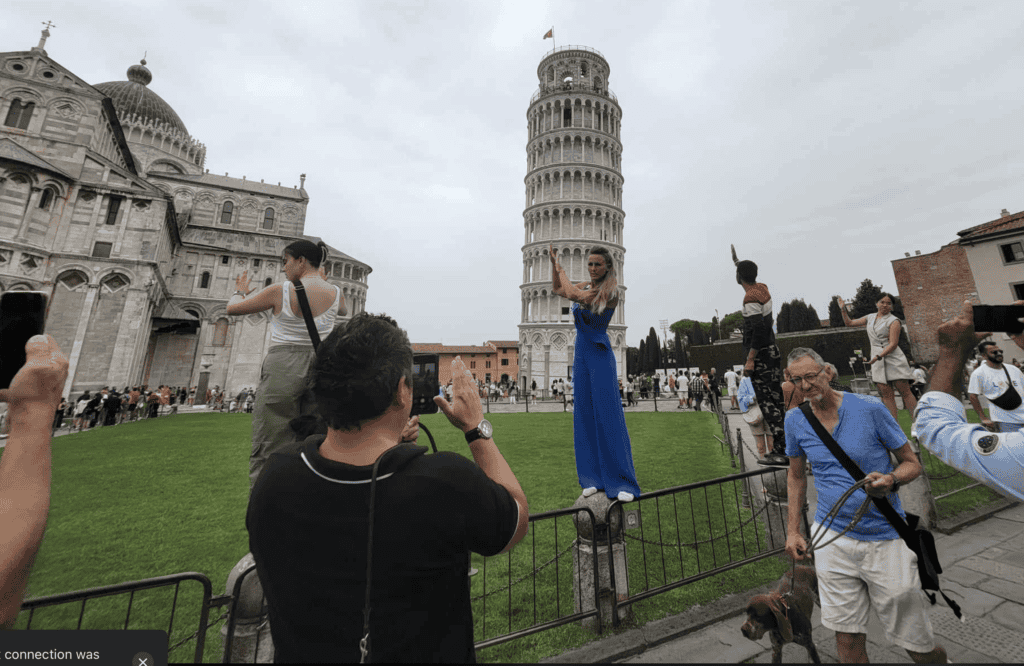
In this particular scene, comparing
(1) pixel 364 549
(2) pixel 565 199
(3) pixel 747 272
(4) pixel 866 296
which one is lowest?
(1) pixel 364 549

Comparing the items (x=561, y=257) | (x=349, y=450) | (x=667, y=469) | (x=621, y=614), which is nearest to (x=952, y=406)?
(x=621, y=614)

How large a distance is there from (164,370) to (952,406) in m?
43.8

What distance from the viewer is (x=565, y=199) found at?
4216cm

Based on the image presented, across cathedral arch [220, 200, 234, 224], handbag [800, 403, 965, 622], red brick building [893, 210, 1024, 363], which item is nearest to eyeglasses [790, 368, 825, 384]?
handbag [800, 403, 965, 622]

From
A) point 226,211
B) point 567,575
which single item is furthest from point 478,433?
point 226,211

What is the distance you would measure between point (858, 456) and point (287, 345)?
3.67m

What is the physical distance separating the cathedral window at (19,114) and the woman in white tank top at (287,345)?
1509 inches

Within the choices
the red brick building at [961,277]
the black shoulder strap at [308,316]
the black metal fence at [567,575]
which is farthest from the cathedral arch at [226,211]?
the red brick building at [961,277]

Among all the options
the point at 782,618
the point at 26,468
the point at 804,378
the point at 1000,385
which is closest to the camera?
the point at 26,468

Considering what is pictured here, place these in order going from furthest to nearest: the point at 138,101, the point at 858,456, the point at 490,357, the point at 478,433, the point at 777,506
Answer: the point at 490,357
the point at 138,101
the point at 777,506
the point at 858,456
the point at 478,433

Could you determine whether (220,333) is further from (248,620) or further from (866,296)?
(866,296)

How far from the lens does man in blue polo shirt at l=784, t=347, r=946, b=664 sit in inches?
84.4

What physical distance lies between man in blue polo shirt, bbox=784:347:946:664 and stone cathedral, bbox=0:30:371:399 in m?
25.1

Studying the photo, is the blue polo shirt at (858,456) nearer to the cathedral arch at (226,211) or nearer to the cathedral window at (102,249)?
the cathedral window at (102,249)
